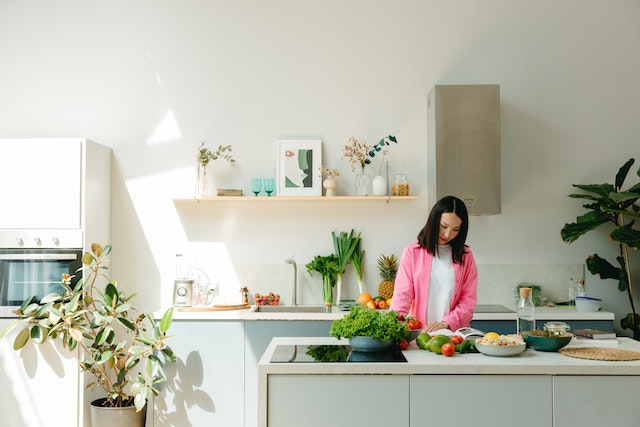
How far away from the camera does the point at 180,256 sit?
4.92 metres

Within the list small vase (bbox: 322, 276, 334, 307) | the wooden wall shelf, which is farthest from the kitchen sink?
the wooden wall shelf

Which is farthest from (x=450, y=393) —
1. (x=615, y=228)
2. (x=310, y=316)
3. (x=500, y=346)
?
(x=615, y=228)

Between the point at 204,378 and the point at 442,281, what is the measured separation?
1.61m

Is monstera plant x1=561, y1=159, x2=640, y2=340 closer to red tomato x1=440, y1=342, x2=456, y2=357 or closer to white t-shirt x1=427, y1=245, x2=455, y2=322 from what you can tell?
white t-shirt x1=427, y1=245, x2=455, y2=322

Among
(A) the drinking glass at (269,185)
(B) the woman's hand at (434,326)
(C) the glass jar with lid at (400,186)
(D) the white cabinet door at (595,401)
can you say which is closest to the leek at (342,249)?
(C) the glass jar with lid at (400,186)

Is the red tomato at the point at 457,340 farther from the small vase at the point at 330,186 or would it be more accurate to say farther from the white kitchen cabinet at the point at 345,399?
the small vase at the point at 330,186

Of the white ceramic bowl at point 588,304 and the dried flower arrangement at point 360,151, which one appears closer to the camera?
the white ceramic bowl at point 588,304

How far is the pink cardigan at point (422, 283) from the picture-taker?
12.0 feet

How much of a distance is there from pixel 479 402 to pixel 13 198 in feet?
10.4

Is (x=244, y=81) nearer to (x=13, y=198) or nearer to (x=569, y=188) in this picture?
(x=13, y=198)

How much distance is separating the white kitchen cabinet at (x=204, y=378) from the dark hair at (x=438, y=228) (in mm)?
1366

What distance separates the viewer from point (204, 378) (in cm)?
429

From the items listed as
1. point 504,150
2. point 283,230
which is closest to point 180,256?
point 283,230

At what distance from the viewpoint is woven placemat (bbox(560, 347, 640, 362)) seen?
268 cm
